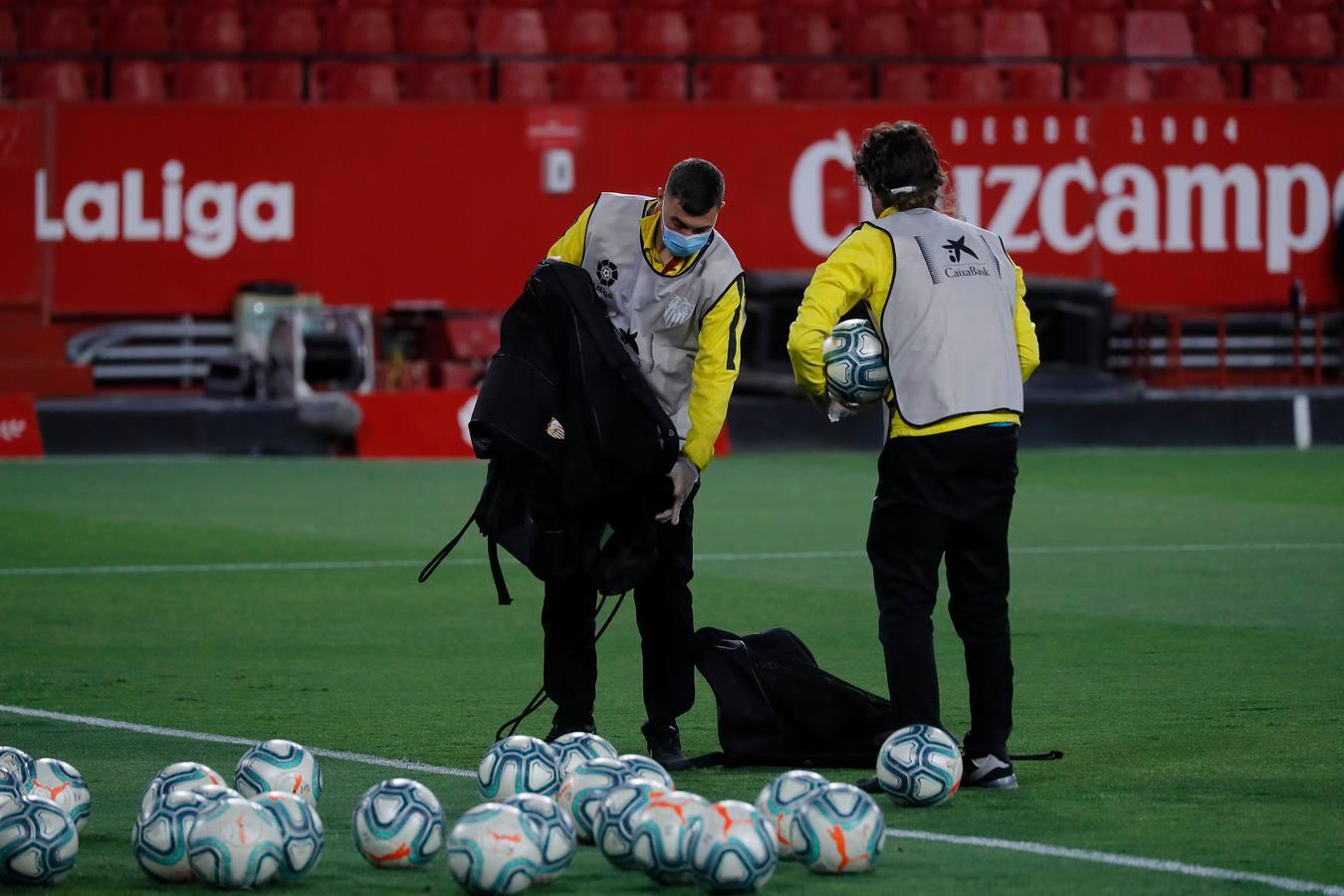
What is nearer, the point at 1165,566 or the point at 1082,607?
the point at 1082,607

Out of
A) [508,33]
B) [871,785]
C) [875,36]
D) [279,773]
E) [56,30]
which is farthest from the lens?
[875,36]

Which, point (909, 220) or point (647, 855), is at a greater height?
point (909, 220)

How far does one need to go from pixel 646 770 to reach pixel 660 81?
18804 mm

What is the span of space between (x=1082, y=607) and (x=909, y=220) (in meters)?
4.70

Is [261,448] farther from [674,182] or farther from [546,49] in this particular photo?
[674,182]

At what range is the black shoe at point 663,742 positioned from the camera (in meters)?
6.83

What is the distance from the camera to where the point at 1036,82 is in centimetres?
2448

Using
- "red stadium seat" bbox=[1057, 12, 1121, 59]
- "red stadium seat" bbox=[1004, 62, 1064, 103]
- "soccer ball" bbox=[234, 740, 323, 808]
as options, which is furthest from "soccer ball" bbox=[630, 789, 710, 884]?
"red stadium seat" bbox=[1057, 12, 1121, 59]

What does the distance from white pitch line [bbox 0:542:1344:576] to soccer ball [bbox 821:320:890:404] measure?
630cm

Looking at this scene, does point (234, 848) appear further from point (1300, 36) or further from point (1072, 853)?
point (1300, 36)

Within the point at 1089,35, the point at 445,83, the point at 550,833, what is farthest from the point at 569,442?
the point at 1089,35

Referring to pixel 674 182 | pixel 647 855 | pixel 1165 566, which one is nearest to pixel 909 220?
pixel 674 182

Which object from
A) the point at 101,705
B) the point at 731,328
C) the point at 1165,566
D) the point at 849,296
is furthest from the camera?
the point at 1165,566

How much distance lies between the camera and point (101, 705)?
8016mm
